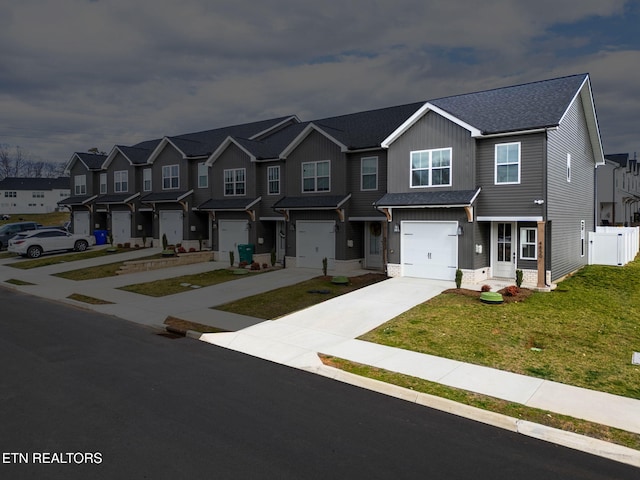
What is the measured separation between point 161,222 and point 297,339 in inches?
976

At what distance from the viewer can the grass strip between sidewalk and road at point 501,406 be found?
6.77m

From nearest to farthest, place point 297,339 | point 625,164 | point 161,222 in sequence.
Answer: point 297,339 < point 161,222 < point 625,164

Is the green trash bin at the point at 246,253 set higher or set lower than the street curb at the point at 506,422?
higher

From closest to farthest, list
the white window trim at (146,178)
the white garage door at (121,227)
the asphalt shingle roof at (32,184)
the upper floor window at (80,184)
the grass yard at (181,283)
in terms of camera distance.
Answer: the grass yard at (181,283) → the white window trim at (146,178) → the white garage door at (121,227) → the upper floor window at (80,184) → the asphalt shingle roof at (32,184)

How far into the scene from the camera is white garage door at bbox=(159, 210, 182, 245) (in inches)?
1291

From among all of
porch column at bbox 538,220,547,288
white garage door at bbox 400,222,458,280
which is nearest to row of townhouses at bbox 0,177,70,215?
white garage door at bbox 400,222,458,280

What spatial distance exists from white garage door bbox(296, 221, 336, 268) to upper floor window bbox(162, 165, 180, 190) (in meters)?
12.8

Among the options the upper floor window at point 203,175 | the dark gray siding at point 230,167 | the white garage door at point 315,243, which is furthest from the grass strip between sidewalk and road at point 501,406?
the upper floor window at point 203,175

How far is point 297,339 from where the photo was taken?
40.0ft

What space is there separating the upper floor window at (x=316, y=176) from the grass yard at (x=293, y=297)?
5.57 meters

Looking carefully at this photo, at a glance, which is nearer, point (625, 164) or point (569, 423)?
point (569, 423)

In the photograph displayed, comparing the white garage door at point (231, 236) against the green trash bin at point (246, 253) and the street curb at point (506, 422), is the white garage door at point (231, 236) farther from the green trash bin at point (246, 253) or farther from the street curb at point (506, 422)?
the street curb at point (506, 422)

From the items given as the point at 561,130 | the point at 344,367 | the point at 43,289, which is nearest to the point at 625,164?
the point at 561,130

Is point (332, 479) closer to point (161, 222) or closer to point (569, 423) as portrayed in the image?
point (569, 423)
